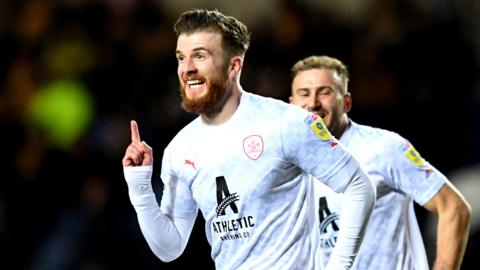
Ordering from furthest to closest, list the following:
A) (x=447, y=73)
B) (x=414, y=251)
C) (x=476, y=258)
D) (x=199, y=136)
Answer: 1. (x=447, y=73)
2. (x=476, y=258)
3. (x=414, y=251)
4. (x=199, y=136)

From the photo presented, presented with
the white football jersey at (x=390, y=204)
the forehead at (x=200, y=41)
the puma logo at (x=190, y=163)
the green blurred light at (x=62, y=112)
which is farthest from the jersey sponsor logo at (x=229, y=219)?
the green blurred light at (x=62, y=112)

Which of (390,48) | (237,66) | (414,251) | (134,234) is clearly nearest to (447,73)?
(390,48)

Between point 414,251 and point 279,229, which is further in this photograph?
point 414,251

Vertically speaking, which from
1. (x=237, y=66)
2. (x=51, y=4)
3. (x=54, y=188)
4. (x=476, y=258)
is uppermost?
(x=51, y=4)

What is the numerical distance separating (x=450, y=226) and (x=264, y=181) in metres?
1.25

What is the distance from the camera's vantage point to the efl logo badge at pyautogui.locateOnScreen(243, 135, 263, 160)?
4641mm

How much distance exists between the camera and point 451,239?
534 centimetres

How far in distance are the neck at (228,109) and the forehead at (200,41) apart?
0.24 m

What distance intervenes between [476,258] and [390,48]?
2.32 metres

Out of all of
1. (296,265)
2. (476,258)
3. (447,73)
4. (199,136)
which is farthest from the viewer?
(447,73)

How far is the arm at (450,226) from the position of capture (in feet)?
17.5

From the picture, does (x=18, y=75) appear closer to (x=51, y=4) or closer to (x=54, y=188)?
(x=51, y=4)

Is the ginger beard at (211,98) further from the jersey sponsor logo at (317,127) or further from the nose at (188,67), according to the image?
the jersey sponsor logo at (317,127)

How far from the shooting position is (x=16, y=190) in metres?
8.77
